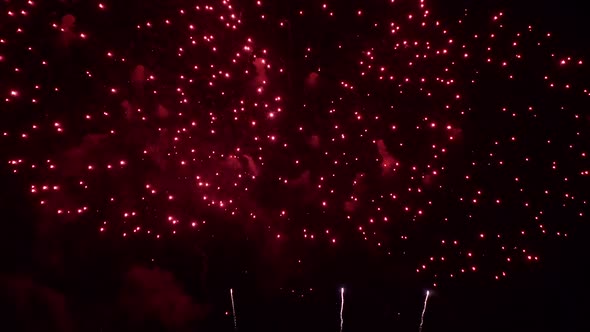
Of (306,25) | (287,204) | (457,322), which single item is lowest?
(457,322)

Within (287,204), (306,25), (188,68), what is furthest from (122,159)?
(306,25)

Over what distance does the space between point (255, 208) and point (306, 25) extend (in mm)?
1323

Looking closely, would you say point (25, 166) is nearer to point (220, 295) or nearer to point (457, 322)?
point (220, 295)

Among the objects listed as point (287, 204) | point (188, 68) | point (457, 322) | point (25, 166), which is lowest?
point (457, 322)

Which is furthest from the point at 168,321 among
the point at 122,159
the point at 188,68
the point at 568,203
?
the point at 568,203

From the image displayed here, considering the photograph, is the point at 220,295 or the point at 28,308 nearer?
the point at 28,308

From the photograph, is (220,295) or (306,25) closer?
(306,25)

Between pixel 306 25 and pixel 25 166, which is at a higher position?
pixel 306 25

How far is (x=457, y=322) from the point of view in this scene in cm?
247

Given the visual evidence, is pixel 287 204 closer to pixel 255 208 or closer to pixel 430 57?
pixel 255 208

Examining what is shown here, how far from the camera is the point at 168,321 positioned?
249 centimetres

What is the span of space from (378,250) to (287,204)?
0.76 meters

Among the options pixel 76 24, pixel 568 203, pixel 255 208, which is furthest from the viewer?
pixel 255 208

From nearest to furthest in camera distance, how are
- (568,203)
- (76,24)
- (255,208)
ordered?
(76,24)
(568,203)
(255,208)
